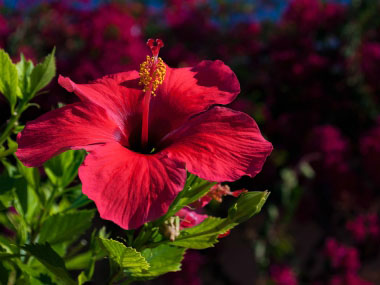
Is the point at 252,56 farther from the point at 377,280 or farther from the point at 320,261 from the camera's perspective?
the point at 377,280

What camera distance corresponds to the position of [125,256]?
1.63 ft

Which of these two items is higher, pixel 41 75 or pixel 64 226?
pixel 41 75

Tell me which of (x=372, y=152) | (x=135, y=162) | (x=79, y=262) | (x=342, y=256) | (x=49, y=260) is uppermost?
(x=135, y=162)

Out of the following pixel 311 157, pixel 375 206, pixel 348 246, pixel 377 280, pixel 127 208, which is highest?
pixel 127 208

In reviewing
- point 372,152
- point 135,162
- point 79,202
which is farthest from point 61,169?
point 372,152

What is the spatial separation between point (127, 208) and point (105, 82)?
0.24m

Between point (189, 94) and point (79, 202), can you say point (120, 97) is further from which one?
point (79, 202)

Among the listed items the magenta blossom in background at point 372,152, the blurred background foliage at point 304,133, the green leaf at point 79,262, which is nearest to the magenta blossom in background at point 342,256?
the blurred background foliage at point 304,133

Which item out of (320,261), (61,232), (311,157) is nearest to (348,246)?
(320,261)

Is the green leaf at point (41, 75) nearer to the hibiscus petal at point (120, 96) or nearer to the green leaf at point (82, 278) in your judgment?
the hibiscus petal at point (120, 96)

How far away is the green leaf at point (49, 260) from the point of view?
529 millimetres

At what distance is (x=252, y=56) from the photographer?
337cm

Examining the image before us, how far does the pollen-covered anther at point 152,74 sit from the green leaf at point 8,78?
0.16m

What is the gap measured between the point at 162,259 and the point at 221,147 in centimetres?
17
